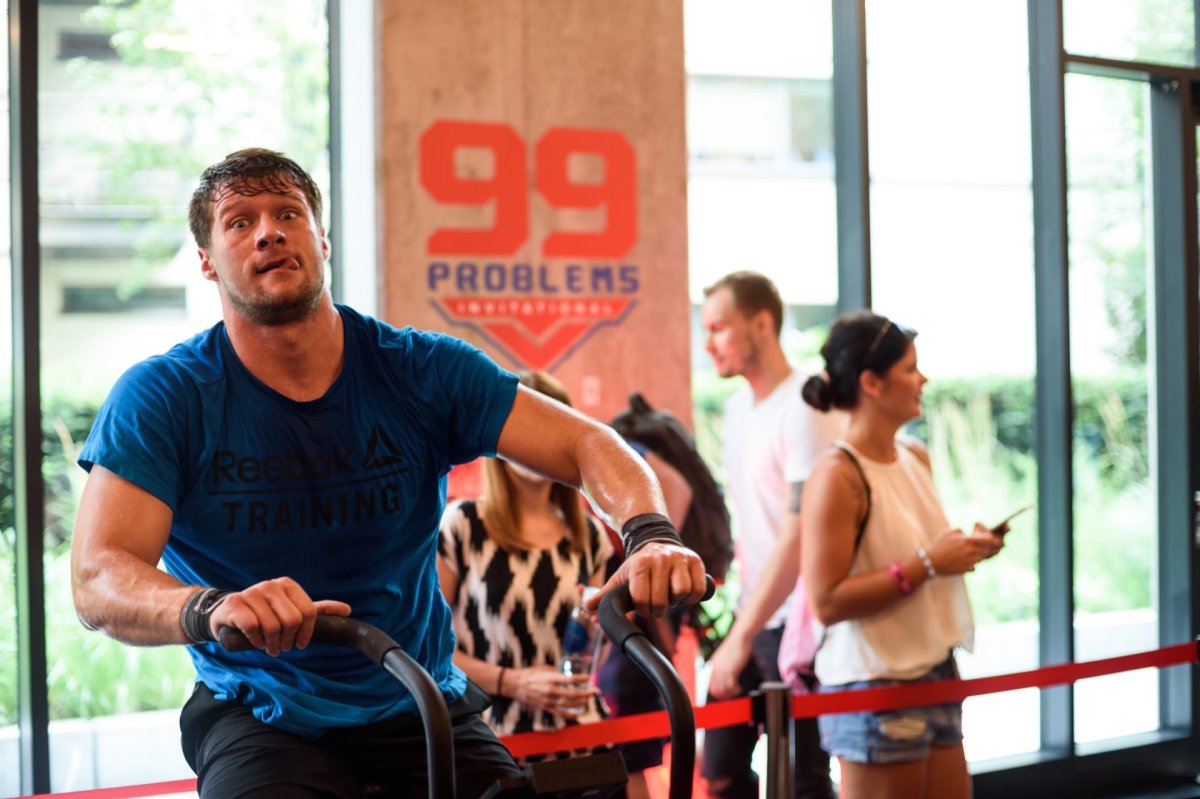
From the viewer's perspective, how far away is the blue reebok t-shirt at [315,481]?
1.92 metres

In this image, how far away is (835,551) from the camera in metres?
3.06

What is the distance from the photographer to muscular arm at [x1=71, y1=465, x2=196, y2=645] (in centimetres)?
167

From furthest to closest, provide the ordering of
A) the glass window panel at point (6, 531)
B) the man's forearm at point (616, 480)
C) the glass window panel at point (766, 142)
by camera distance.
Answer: the glass window panel at point (766, 142) < the glass window panel at point (6, 531) < the man's forearm at point (616, 480)

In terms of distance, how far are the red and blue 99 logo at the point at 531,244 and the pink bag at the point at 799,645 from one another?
1191 mm

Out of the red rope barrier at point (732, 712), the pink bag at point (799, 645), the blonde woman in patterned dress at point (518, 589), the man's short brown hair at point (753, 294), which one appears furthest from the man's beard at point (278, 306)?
the man's short brown hair at point (753, 294)

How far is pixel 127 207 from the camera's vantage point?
12.6ft

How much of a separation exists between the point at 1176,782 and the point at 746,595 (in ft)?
7.92

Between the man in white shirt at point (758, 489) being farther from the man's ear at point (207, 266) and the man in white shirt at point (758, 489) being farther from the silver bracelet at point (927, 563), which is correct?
the man's ear at point (207, 266)

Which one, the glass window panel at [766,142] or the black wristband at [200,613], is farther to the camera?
the glass window panel at [766,142]

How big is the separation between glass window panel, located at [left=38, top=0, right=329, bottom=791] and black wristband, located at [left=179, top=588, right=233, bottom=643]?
228cm

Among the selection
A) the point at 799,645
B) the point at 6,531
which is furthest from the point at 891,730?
the point at 6,531

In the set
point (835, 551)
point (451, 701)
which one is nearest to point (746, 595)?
point (835, 551)

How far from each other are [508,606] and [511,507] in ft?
0.86

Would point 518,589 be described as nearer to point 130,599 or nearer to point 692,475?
point 692,475
